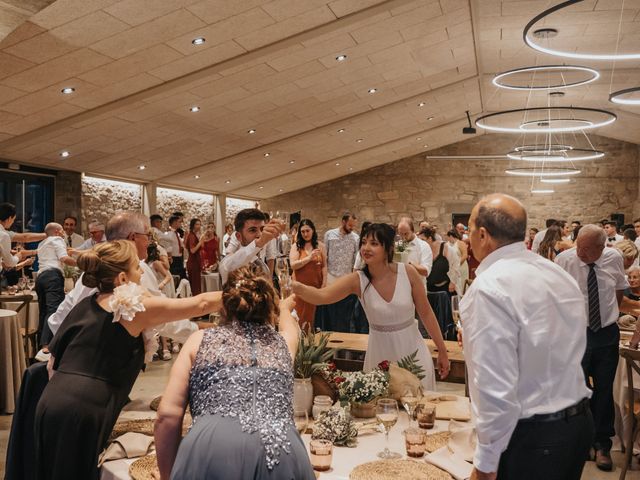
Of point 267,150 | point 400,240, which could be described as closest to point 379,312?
point 400,240

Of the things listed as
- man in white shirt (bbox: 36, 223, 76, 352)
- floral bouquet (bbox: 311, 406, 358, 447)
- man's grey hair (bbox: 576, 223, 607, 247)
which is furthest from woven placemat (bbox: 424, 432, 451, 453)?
man in white shirt (bbox: 36, 223, 76, 352)

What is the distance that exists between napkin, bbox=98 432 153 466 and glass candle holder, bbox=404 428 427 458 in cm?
90

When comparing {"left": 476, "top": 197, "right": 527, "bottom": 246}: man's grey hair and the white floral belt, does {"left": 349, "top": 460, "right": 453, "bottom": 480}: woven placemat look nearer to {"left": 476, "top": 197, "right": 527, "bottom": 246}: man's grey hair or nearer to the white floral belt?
{"left": 476, "top": 197, "right": 527, "bottom": 246}: man's grey hair

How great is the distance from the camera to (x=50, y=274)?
20.7 feet

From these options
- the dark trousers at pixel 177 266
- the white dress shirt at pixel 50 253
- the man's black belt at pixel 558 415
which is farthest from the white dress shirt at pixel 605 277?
the dark trousers at pixel 177 266

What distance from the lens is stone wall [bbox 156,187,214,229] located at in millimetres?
13961

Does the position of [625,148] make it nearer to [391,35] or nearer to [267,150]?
[267,150]

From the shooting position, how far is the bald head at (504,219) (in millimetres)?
1853

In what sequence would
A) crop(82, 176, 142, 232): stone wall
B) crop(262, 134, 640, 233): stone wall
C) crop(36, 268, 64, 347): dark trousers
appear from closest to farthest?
crop(36, 268, 64, 347): dark trousers → crop(82, 176, 142, 232): stone wall → crop(262, 134, 640, 233): stone wall

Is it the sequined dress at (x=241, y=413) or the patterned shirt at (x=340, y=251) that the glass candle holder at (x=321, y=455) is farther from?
the patterned shirt at (x=340, y=251)

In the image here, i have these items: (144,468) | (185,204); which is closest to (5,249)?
(144,468)

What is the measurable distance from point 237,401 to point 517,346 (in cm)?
81

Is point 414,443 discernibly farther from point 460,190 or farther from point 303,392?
point 460,190

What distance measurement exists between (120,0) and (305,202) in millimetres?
14490
